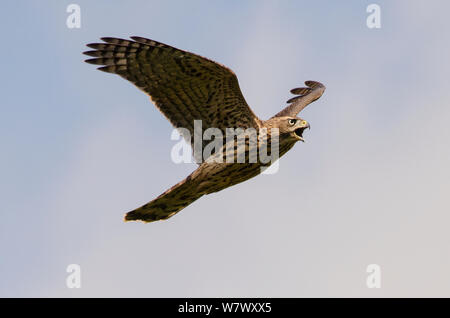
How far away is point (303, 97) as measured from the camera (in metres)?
16.1

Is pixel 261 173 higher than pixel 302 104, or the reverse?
pixel 302 104

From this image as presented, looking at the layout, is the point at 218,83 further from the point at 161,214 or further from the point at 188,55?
the point at 161,214

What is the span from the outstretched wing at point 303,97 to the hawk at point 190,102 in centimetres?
185

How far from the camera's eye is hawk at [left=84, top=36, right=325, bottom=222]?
1280cm

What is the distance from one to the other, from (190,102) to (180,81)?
1.40 feet

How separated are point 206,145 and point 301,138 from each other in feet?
5.06

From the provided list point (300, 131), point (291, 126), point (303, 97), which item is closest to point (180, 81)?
point (291, 126)

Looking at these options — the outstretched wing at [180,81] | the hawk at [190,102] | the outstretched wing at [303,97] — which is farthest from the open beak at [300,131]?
the outstretched wing at [303,97]

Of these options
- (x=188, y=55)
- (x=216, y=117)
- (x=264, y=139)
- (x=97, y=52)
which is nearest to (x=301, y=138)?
(x=264, y=139)

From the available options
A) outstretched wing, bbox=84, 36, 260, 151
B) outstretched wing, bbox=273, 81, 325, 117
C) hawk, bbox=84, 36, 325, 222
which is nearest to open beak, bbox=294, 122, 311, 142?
hawk, bbox=84, 36, 325, 222

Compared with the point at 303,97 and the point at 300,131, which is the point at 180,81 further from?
the point at 303,97

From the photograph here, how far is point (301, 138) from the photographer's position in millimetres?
13156

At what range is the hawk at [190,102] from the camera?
504 inches

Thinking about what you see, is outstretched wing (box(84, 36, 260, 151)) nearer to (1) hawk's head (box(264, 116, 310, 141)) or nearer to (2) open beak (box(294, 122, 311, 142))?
(1) hawk's head (box(264, 116, 310, 141))
